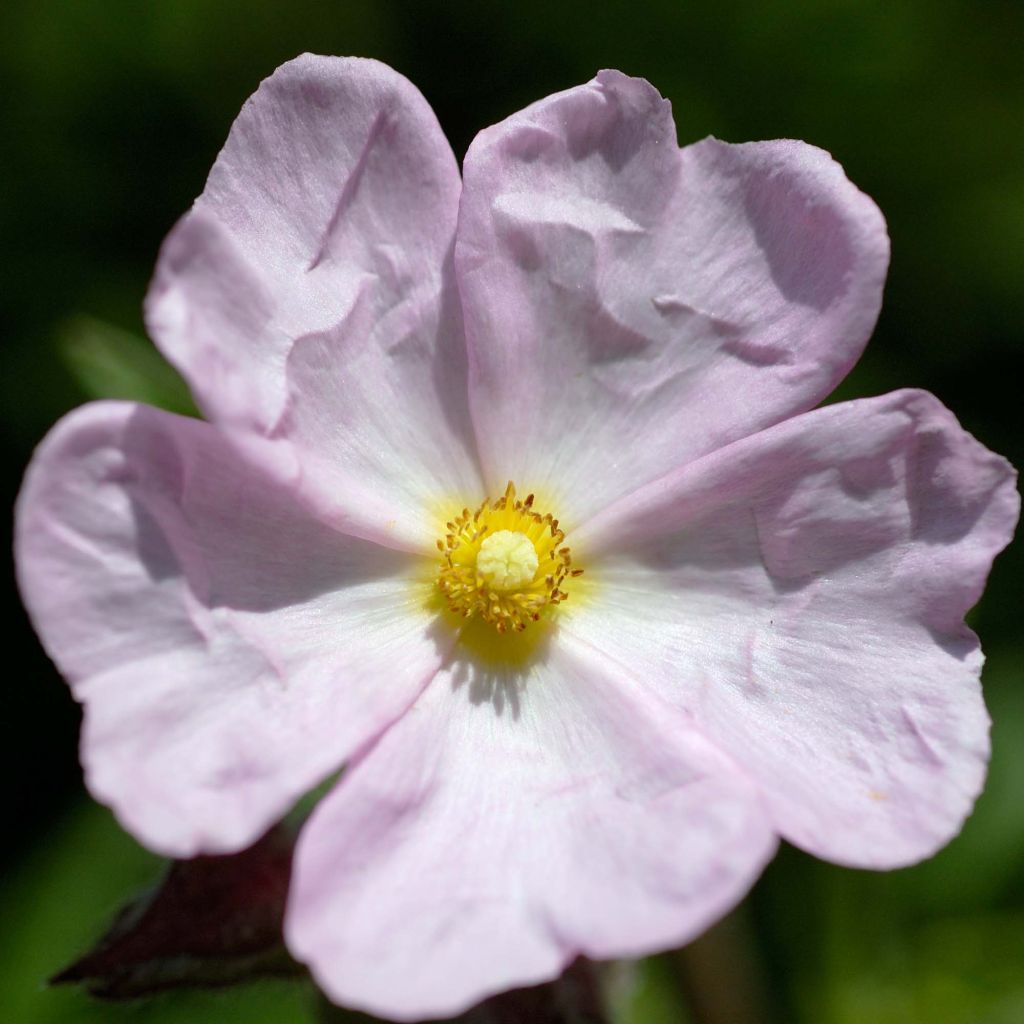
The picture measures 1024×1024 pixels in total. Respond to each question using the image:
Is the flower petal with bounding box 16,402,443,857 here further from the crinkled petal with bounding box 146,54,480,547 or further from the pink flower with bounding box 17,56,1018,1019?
the crinkled petal with bounding box 146,54,480,547

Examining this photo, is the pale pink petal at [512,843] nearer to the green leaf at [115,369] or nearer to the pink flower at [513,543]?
the pink flower at [513,543]

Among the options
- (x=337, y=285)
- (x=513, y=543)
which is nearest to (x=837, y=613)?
(x=513, y=543)

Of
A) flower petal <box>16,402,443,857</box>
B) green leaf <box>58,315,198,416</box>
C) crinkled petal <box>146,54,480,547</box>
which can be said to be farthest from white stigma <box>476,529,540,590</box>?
green leaf <box>58,315,198,416</box>

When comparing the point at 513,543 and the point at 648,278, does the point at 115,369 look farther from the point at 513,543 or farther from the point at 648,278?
the point at 648,278

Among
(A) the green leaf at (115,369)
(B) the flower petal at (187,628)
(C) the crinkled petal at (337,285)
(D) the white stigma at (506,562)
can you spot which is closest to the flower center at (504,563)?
(D) the white stigma at (506,562)

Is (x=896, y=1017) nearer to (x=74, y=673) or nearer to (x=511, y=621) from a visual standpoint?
(x=511, y=621)

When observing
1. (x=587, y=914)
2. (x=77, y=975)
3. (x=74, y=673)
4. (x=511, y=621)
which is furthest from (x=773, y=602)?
(x=77, y=975)

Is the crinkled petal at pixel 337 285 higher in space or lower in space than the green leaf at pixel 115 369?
higher
